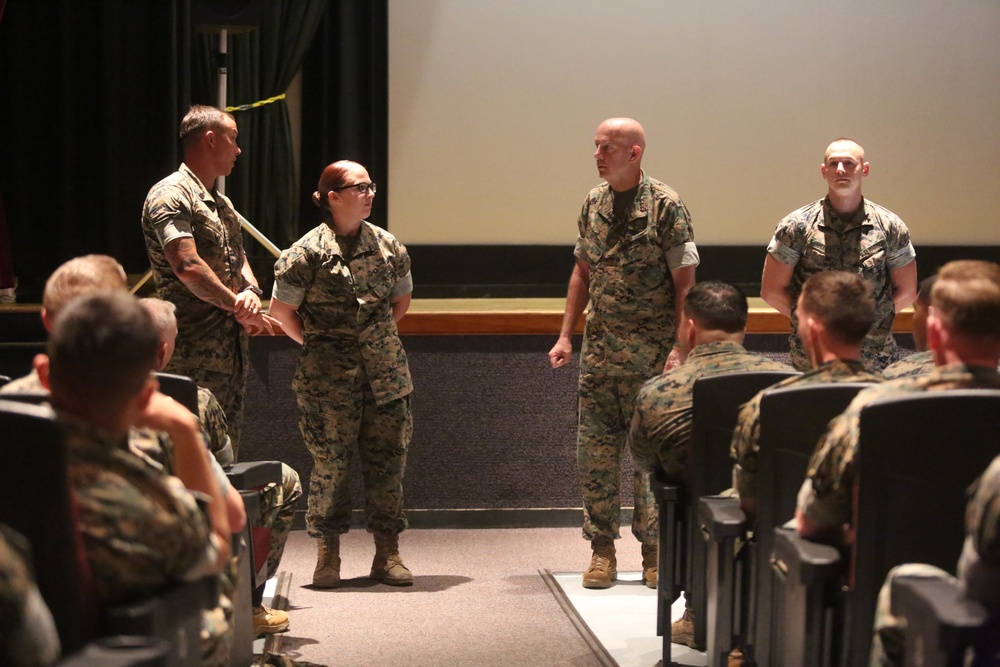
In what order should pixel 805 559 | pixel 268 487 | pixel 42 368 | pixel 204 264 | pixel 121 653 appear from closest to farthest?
pixel 121 653
pixel 805 559
pixel 42 368
pixel 268 487
pixel 204 264

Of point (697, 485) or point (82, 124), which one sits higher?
point (82, 124)

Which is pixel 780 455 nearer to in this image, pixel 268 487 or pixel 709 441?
pixel 709 441

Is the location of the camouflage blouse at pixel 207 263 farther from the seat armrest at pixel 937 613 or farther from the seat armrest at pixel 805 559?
the seat armrest at pixel 937 613

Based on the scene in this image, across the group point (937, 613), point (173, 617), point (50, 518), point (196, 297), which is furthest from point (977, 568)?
point (196, 297)

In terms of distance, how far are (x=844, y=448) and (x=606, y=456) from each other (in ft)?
6.47

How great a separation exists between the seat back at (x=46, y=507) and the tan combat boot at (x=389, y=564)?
2408 millimetres

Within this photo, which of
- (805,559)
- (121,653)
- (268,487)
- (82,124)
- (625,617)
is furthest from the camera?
(82,124)

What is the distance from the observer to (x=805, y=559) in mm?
1908

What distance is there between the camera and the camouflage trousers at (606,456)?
3.83 m

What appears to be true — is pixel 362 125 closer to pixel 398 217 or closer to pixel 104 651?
pixel 398 217

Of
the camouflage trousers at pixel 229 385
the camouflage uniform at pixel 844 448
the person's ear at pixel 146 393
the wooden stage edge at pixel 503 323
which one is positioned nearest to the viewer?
the person's ear at pixel 146 393

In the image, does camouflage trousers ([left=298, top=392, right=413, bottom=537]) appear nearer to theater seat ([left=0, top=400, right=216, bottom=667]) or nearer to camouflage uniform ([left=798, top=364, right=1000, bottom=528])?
camouflage uniform ([left=798, top=364, right=1000, bottom=528])

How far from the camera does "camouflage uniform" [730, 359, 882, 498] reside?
2.31 meters

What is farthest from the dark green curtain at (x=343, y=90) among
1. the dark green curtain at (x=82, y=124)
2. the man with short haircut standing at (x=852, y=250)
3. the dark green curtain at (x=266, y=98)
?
the man with short haircut standing at (x=852, y=250)
